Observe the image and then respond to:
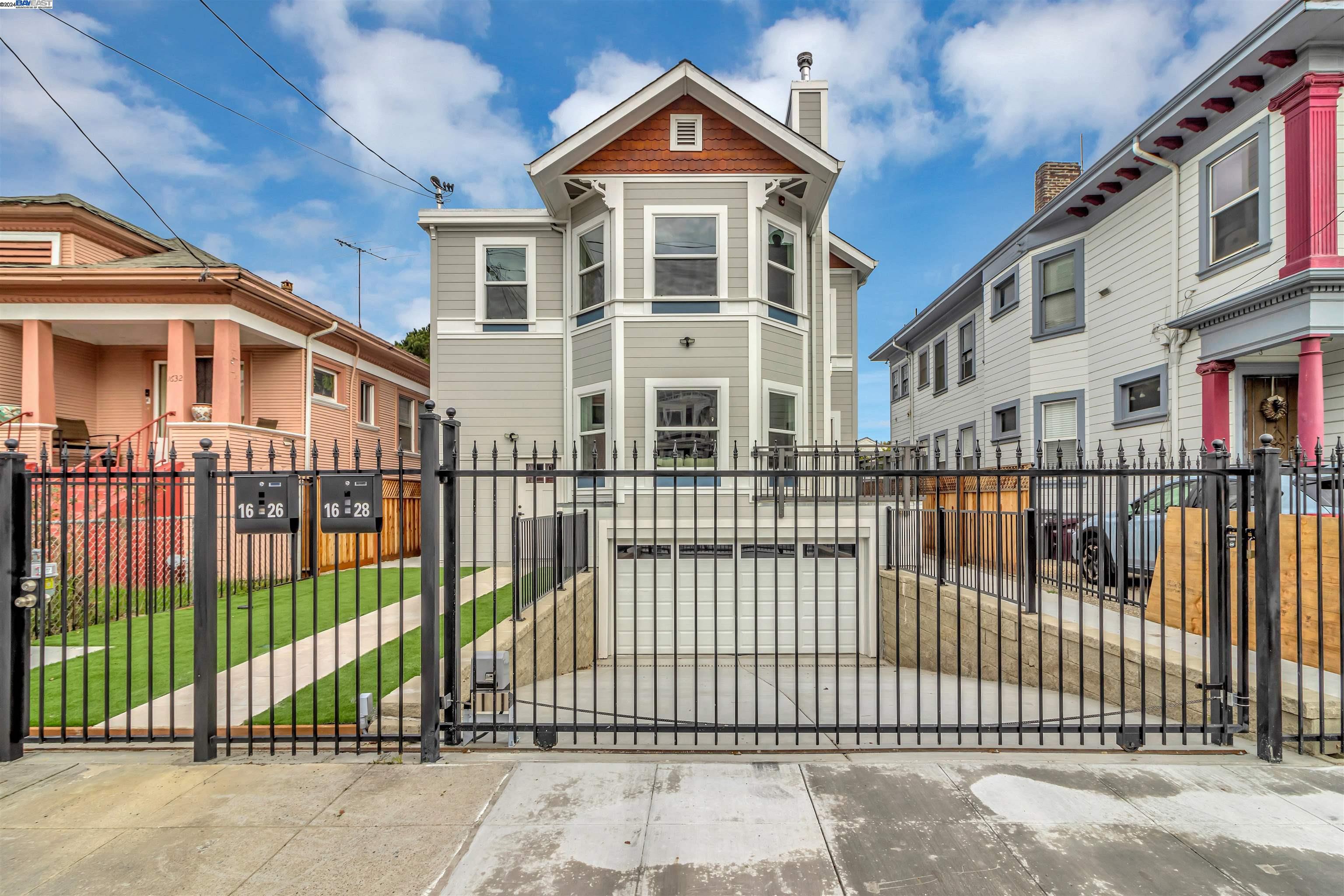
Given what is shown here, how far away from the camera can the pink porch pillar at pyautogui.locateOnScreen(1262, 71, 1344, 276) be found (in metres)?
8.19

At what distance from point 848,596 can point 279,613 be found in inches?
331

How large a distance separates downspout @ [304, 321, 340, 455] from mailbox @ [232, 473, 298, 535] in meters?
12.3

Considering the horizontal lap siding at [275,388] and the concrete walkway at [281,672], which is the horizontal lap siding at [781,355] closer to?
the concrete walkway at [281,672]

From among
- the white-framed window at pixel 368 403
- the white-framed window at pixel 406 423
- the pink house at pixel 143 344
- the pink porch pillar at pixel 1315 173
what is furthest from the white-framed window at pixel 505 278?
the pink porch pillar at pixel 1315 173

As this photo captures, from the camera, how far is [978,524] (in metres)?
6.98

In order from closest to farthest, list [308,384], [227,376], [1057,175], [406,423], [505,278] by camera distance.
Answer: [227,376] < [505,278] < [308,384] < [1057,175] < [406,423]

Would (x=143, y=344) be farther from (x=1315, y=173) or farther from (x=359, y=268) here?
(x=1315, y=173)

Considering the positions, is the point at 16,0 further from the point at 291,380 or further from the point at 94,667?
→ the point at 291,380

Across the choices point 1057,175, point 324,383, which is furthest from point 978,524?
point 324,383

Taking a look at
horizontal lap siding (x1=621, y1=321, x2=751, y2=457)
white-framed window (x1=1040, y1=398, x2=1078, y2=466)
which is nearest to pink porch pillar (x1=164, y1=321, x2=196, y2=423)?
horizontal lap siding (x1=621, y1=321, x2=751, y2=457)

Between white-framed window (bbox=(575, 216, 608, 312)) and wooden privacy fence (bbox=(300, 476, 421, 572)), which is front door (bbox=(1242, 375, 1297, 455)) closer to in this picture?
white-framed window (bbox=(575, 216, 608, 312))

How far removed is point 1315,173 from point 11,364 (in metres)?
23.1

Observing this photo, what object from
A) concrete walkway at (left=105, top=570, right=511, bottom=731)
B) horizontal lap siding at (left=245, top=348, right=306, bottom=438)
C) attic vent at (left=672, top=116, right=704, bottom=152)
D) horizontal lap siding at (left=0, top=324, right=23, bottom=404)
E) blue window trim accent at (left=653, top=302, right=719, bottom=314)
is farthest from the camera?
horizontal lap siding at (left=245, top=348, right=306, bottom=438)

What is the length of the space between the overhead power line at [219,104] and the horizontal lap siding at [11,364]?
7469 mm
